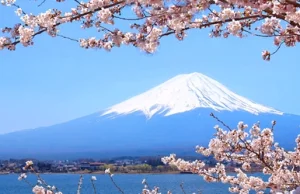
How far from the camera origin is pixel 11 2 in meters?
2.73

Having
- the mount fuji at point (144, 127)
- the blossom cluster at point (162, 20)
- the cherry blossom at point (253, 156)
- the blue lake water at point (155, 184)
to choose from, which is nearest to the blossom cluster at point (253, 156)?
the cherry blossom at point (253, 156)

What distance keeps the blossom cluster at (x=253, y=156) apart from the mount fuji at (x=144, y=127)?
60.9 m

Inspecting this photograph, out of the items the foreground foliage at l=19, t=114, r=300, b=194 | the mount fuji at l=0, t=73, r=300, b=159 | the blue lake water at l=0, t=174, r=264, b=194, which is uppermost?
the mount fuji at l=0, t=73, r=300, b=159

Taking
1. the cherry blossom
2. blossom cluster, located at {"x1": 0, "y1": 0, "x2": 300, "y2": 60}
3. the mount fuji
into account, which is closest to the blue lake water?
the cherry blossom

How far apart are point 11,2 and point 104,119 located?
90.8 metres

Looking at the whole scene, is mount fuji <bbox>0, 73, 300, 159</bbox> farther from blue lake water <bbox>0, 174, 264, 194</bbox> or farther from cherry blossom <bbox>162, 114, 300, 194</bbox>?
cherry blossom <bbox>162, 114, 300, 194</bbox>

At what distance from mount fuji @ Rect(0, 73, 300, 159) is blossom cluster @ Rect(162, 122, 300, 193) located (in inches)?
2398

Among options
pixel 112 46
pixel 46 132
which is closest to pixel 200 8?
pixel 112 46

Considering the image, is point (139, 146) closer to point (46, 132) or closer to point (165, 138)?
point (165, 138)

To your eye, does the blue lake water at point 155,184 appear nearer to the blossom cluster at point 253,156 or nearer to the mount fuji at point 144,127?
the blossom cluster at point 253,156

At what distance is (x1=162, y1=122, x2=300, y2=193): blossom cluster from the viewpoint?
356 cm

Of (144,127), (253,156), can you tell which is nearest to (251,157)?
(253,156)

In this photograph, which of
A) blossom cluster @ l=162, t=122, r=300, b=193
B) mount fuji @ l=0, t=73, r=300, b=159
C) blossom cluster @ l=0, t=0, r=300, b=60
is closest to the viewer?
blossom cluster @ l=0, t=0, r=300, b=60

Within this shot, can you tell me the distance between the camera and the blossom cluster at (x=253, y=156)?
356 centimetres
